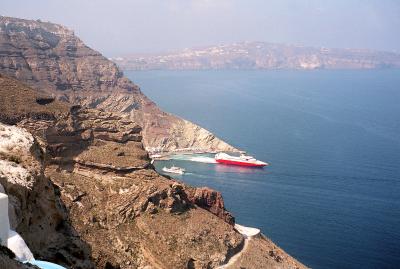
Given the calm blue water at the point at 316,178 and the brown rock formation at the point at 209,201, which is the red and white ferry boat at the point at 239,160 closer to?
the calm blue water at the point at 316,178

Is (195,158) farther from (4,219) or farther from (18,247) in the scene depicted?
(4,219)

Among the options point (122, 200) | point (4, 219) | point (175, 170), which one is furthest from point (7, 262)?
point (175, 170)

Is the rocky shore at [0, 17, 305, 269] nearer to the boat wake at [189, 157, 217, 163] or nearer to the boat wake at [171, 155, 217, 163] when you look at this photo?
the boat wake at [189, 157, 217, 163]

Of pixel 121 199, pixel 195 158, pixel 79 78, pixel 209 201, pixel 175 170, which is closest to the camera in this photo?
pixel 121 199

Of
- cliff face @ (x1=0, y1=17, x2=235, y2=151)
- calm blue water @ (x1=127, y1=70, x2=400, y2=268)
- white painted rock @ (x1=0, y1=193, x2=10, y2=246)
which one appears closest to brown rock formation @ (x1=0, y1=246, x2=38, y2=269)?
white painted rock @ (x1=0, y1=193, x2=10, y2=246)

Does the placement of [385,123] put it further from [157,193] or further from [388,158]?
[157,193]

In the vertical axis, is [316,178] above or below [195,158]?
above

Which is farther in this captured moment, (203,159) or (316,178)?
(203,159)

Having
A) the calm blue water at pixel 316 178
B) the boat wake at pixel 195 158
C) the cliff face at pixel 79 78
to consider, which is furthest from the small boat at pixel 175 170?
the cliff face at pixel 79 78
